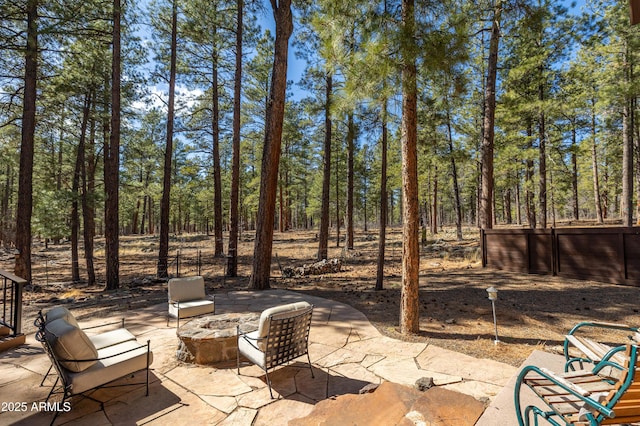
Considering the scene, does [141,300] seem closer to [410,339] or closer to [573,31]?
[410,339]

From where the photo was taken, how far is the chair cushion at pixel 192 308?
4.91 metres

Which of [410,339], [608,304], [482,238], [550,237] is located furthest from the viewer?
[482,238]

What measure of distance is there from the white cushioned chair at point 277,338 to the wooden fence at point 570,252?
28.0ft

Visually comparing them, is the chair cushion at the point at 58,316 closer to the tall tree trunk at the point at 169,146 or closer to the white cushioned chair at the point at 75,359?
the white cushioned chair at the point at 75,359

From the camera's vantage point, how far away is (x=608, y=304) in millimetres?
5918

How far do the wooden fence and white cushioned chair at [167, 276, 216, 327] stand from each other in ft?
30.7

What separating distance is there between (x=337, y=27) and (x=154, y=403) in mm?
5754

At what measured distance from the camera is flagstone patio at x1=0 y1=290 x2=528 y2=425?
2740 mm

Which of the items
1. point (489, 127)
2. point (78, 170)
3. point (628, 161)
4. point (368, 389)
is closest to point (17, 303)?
point (368, 389)

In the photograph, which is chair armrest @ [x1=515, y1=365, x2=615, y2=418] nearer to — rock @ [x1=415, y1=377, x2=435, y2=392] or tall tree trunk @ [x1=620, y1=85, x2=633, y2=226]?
rock @ [x1=415, y1=377, x2=435, y2=392]

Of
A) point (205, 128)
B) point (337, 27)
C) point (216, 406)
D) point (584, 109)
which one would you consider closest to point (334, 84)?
point (205, 128)

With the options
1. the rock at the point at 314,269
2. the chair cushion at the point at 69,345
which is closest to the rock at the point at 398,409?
the chair cushion at the point at 69,345

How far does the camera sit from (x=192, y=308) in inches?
195

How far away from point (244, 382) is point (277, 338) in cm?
69
